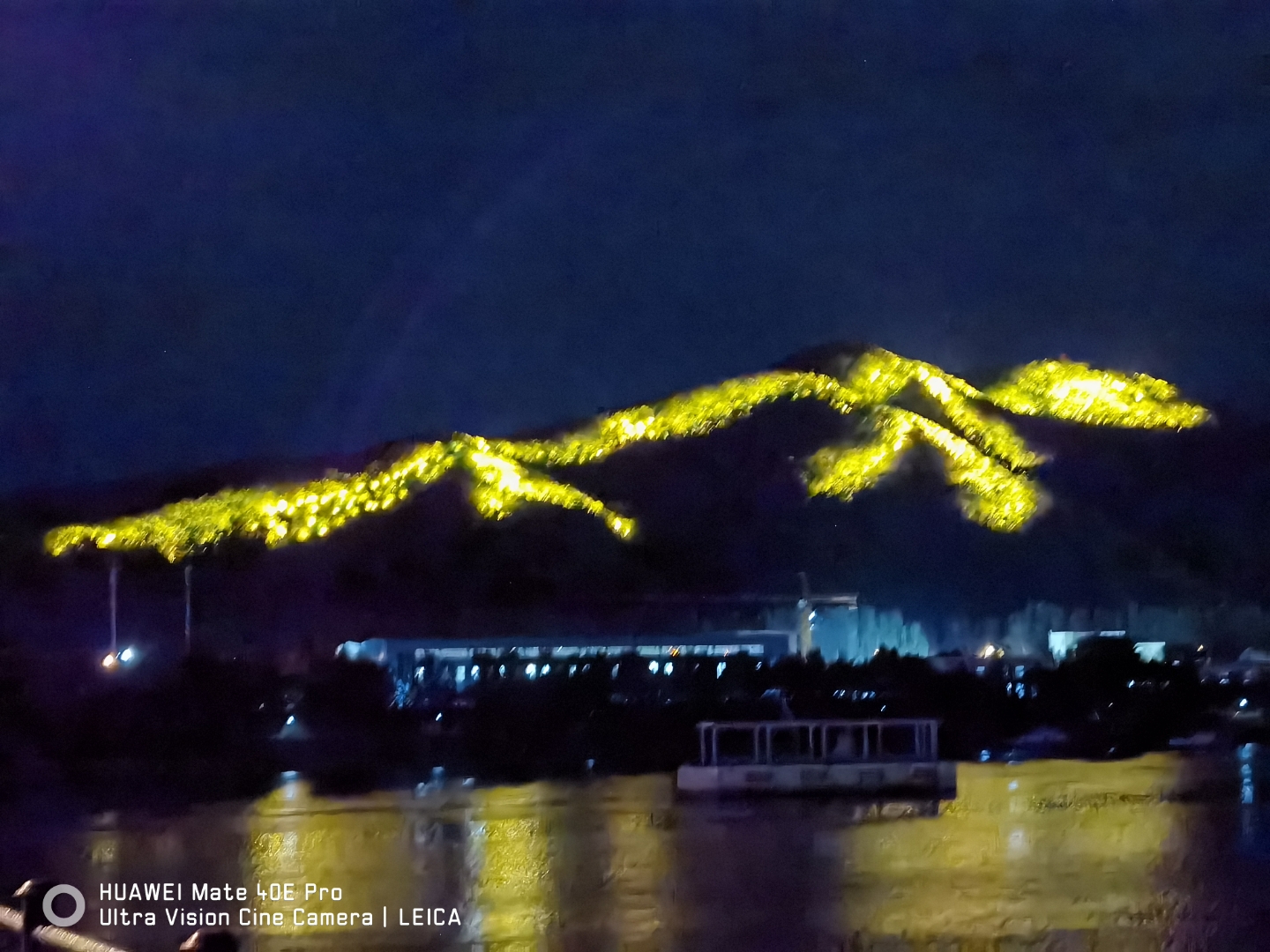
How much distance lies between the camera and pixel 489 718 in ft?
66.2

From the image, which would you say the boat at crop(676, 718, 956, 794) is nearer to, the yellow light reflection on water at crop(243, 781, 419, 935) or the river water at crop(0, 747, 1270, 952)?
the river water at crop(0, 747, 1270, 952)

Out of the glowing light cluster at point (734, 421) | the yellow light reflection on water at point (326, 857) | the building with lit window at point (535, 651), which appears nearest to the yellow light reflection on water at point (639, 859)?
the yellow light reflection on water at point (326, 857)

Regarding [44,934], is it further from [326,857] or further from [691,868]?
[326,857]

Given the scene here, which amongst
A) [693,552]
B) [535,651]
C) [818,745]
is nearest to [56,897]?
[818,745]

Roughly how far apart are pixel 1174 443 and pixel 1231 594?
35.8 feet

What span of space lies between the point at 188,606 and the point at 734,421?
81.9ft

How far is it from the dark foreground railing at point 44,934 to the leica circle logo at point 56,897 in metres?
0.03

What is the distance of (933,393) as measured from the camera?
160 feet

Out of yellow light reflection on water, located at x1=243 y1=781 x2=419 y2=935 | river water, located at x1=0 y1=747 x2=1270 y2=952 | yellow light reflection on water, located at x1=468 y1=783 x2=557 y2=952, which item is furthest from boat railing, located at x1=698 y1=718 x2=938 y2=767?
yellow light reflection on water, located at x1=243 y1=781 x2=419 y2=935

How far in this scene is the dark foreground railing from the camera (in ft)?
11.2

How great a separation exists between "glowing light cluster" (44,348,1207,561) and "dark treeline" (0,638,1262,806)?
28.7ft

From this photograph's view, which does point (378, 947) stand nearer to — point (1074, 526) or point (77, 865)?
point (77, 865)

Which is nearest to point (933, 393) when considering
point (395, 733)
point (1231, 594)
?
point (1231, 594)

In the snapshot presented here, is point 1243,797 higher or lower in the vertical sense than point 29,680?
lower
